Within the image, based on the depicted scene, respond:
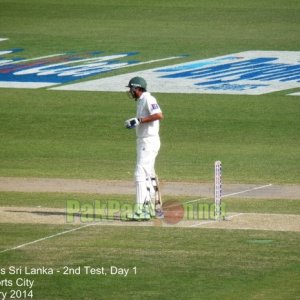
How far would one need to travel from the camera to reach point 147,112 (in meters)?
19.7

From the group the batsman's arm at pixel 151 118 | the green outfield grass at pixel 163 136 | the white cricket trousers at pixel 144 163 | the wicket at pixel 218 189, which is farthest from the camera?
the green outfield grass at pixel 163 136

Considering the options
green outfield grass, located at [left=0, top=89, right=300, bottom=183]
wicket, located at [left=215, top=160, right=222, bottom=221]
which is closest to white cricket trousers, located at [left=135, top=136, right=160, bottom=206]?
wicket, located at [left=215, top=160, right=222, bottom=221]

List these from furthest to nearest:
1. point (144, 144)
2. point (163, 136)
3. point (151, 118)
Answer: point (163, 136) < point (144, 144) < point (151, 118)

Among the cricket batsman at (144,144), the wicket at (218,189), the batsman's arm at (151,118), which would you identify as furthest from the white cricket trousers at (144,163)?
the wicket at (218,189)

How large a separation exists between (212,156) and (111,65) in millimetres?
11301

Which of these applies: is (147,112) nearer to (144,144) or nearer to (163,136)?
(144,144)

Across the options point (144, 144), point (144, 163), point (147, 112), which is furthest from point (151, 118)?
point (144, 163)

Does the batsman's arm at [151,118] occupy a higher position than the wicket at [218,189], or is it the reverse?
the batsman's arm at [151,118]

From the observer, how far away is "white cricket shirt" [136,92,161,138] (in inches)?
773

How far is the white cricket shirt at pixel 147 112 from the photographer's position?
1962 cm

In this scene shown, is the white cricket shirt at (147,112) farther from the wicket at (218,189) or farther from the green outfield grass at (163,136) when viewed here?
the green outfield grass at (163,136)

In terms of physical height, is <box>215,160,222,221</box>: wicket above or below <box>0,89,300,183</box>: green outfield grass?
below

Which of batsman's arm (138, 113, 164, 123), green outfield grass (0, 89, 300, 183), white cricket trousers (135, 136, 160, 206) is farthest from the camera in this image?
green outfield grass (0, 89, 300, 183)

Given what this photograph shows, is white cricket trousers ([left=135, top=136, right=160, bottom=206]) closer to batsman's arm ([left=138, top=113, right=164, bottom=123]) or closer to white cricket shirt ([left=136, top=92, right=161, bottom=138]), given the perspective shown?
white cricket shirt ([left=136, top=92, right=161, bottom=138])
